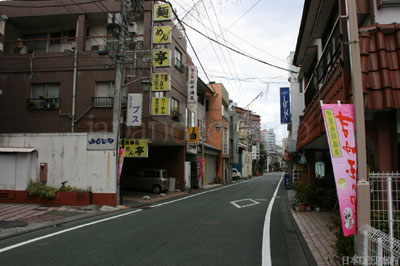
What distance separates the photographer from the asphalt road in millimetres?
6160

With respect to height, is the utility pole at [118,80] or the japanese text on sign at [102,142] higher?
the utility pole at [118,80]

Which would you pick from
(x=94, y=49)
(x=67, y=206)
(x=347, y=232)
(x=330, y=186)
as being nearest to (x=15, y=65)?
(x=94, y=49)

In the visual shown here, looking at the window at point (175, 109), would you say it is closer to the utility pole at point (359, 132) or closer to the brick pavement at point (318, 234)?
the brick pavement at point (318, 234)

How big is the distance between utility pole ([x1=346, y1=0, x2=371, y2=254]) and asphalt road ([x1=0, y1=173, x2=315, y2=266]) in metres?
2.06

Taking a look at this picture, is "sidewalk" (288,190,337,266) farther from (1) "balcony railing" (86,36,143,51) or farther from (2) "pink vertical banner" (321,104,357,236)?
(1) "balcony railing" (86,36,143,51)

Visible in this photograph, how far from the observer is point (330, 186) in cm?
1369

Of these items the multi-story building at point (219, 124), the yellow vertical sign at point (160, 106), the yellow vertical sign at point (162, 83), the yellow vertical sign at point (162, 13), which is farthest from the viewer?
the multi-story building at point (219, 124)

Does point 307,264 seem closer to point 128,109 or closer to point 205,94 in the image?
point 128,109

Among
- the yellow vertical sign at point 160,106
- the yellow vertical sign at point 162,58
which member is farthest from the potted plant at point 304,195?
the yellow vertical sign at point 162,58

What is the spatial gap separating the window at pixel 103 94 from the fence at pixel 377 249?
644 inches

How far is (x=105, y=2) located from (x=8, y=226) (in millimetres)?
14651

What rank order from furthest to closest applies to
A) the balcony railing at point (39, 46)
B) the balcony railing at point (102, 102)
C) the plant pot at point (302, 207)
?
the balcony railing at point (39, 46), the balcony railing at point (102, 102), the plant pot at point (302, 207)

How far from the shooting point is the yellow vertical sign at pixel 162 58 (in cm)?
1703

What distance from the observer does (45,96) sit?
63.0 ft
